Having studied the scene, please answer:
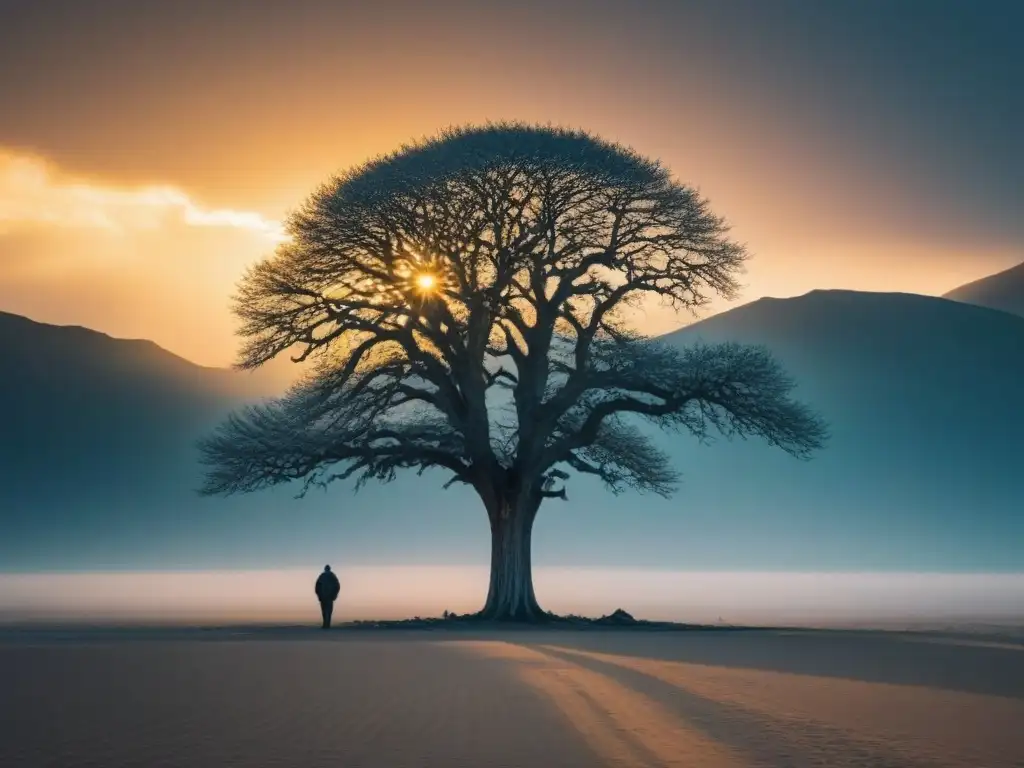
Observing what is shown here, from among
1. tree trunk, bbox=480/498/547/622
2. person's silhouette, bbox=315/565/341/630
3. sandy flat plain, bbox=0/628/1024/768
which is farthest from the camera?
tree trunk, bbox=480/498/547/622

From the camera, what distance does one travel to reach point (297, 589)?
94.8 metres

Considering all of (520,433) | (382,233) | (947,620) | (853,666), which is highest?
(382,233)

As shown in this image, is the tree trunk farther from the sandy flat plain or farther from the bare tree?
the sandy flat plain

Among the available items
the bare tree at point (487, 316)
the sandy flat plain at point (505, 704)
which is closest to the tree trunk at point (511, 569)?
the bare tree at point (487, 316)

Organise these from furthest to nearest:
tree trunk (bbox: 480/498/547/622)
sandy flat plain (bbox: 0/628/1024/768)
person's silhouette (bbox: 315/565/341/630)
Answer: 1. tree trunk (bbox: 480/498/547/622)
2. person's silhouette (bbox: 315/565/341/630)
3. sandy flat plain (bbox: 0/628/1024/768)

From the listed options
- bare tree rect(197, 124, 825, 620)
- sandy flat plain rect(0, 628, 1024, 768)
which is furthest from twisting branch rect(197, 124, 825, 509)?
sandy flat plain rect(0, 628, 1024, 768)

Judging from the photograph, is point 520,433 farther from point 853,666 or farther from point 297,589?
point 297,589

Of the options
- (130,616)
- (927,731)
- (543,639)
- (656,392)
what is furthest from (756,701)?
(130,616)

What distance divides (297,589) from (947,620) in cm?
5101

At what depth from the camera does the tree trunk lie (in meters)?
48.8

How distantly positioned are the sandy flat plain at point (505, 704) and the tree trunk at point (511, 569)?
12.1 meters

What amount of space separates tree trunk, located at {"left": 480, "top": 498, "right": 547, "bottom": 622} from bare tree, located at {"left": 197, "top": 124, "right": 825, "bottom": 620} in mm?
75

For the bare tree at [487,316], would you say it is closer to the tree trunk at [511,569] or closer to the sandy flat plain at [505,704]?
the tree trunk at [511,569]

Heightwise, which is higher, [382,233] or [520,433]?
[382,233]
